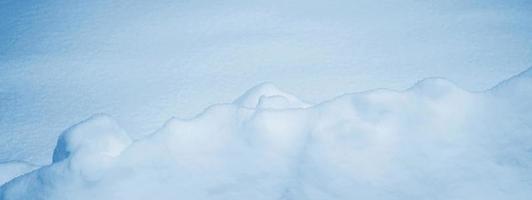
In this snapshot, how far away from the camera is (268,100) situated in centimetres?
135

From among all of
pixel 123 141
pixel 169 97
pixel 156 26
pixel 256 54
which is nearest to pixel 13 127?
pixel 169 97

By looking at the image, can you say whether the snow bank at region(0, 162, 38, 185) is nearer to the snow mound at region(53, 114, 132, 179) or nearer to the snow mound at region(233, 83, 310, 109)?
the snow mound at region(53, 114, 132, 179)

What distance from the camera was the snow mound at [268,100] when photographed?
52.8 inches

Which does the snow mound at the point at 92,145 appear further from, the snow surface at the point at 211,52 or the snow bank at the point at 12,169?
the snow surface at the point at 211,52

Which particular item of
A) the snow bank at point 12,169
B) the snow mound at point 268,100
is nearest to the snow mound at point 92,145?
Result: the snow bank at point 12,169

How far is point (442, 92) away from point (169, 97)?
5.05 feet

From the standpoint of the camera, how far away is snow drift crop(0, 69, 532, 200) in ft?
3.54

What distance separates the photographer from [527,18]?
2643mm

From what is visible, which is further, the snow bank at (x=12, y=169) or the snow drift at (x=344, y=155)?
the snow bank at (x=12, y=169)

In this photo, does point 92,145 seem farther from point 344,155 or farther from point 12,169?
point 344,155

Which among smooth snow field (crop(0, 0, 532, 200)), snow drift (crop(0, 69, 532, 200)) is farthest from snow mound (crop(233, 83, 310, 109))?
snow drift (crop(0, 69, 532, 200))

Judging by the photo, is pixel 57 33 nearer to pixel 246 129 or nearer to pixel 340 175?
pixel 246 129

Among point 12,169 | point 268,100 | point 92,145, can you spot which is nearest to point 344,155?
point 268,100

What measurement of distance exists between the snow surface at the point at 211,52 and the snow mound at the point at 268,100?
55cm
